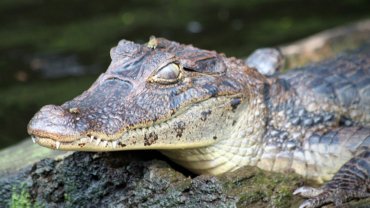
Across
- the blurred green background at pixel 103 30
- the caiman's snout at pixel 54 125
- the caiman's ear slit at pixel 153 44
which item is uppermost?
the blurred green background at pixel 103 30

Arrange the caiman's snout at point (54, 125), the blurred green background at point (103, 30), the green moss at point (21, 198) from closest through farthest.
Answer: the caiman's snout at point (54, 125), the green moss at point (21, 198), the blurred green background at point (103, 30)

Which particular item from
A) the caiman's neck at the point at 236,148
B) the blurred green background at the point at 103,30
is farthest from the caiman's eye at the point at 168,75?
the blurred green background at the point at 103,30

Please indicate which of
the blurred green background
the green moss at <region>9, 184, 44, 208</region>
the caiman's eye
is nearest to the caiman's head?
the caiman's eye

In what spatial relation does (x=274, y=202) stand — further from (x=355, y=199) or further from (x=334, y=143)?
(x=334, y=143)

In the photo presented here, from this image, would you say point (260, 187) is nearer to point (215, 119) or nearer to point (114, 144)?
point (215, 119)

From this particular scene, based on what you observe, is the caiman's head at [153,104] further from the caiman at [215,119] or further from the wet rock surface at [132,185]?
the wet rock surface at [132,185]

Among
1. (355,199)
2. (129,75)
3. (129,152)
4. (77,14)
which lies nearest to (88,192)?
(129,152)

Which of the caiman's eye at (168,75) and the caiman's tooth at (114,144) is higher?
the caiman's eye at (168,75)
